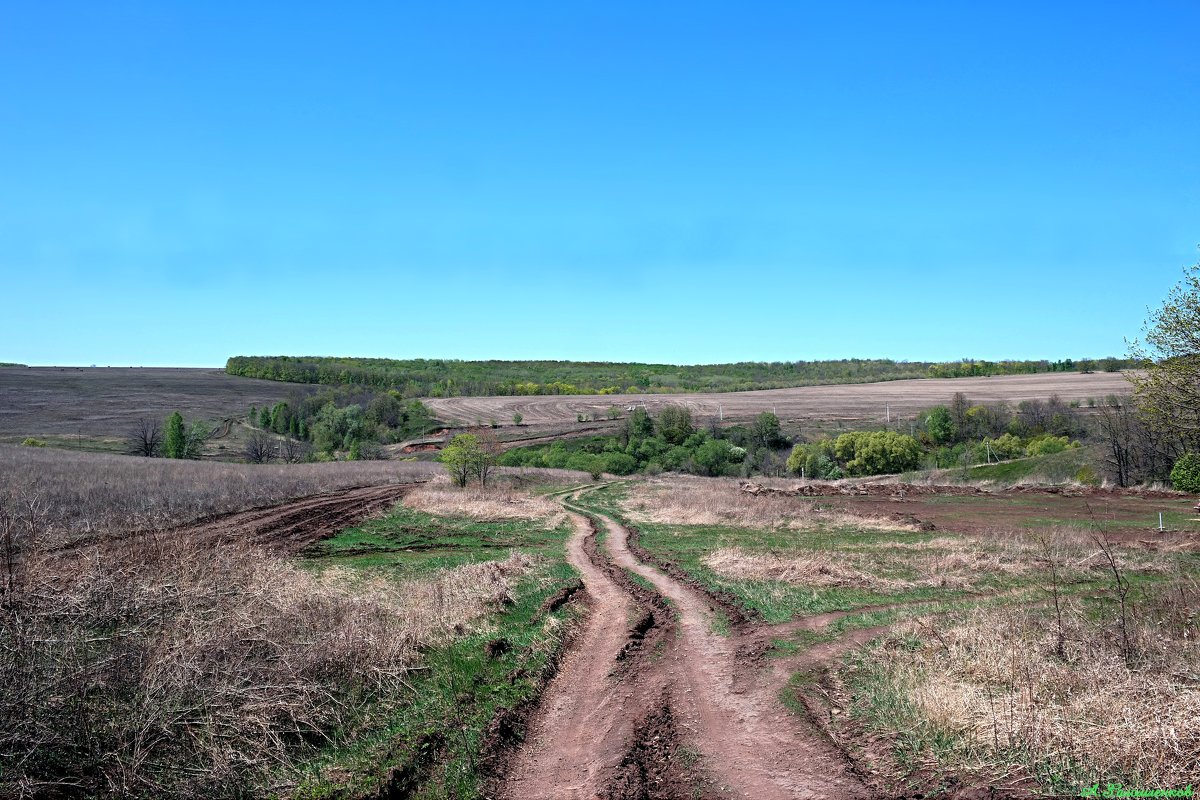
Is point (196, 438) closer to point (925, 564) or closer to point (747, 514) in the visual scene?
point (747, 514)

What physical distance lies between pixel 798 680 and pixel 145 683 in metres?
7.61

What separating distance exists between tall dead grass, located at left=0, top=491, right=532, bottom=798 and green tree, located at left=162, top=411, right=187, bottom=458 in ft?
279

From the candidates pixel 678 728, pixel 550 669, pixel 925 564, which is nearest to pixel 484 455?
pixel 925 564

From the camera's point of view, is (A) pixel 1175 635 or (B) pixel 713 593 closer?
(A) pixel 1175 635

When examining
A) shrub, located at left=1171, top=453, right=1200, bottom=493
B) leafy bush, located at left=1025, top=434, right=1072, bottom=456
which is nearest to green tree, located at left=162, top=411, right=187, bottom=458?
leafy bush, located at left=1025, top=434, right=1072, bottom=456

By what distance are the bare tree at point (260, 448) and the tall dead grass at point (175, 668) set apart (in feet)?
270

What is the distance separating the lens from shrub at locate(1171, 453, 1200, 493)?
39188 millimetres

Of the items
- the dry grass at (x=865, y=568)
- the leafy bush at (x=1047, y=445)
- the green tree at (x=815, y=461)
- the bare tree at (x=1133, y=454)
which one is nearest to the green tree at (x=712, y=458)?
the green tree at (x=815, y=461)

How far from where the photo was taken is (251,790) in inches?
246

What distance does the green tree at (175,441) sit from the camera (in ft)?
278

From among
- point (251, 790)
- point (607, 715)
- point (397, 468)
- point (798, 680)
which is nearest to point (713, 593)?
point (798, 680)

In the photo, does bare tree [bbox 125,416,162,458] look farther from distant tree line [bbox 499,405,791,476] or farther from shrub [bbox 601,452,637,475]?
shrub [bbox 601,452,637,475]

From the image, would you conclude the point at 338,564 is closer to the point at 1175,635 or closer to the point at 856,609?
the point at 856,609

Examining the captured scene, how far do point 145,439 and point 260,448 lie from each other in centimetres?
1216
